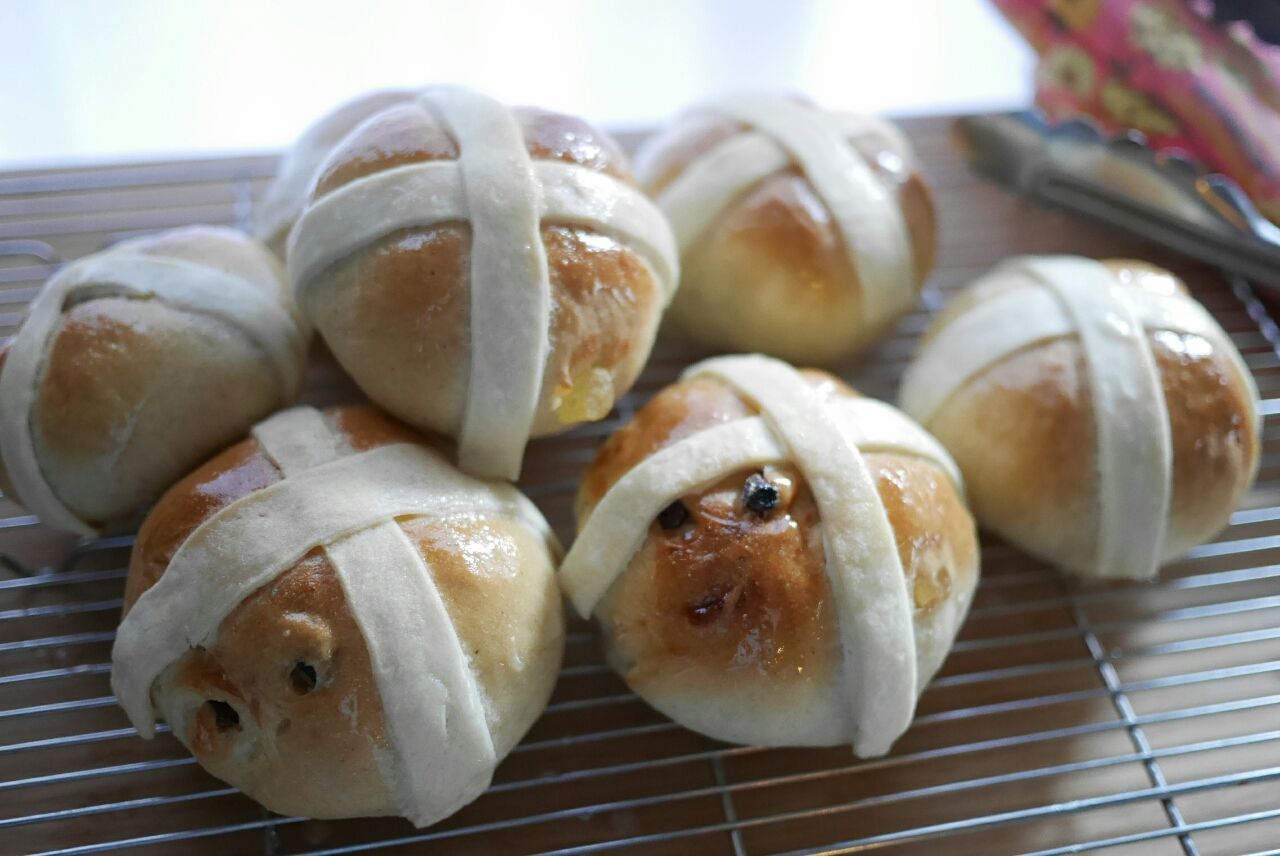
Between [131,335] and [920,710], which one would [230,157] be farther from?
[920,710]

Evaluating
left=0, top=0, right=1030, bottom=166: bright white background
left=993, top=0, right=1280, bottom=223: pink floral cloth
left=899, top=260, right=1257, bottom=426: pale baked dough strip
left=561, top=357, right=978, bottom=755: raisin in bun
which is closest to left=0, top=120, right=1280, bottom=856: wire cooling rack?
left=561, top=357, right=978, bottom=755: raisin in bun

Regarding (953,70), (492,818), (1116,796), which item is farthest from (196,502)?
(953,70)

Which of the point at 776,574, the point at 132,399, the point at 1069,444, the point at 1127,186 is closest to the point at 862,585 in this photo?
the point at 776,574

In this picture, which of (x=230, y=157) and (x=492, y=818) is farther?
(x=230, y=157)

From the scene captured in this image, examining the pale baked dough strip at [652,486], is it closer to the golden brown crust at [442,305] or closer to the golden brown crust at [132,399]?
the golden brown crust at [442,305]

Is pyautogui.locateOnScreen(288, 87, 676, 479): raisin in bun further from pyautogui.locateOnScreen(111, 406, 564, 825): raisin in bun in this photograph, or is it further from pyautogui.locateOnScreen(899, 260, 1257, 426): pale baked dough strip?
pyautogui.locateOnScreen(899, 260, 1257, 426): pale baked dough strip
